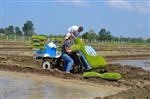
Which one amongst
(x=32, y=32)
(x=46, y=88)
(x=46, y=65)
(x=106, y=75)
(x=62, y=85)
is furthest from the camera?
(x=32, y=32)

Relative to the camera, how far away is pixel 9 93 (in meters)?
10.8

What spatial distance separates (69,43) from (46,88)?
3.68 m

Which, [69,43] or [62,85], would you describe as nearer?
[62,85]

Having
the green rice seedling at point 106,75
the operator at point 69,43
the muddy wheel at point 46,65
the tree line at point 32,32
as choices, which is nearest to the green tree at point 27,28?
the tree line at point 32,32

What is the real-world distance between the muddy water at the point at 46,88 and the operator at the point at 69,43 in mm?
1322

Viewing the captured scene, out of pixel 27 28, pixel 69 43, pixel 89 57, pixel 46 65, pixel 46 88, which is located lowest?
pixel 46 88

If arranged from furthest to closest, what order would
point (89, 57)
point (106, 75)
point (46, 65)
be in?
point (46, 65) < point (89, 57) < point (106, 75)

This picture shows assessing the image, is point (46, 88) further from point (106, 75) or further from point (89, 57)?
point (89, 57)

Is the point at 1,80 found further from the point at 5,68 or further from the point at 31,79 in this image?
the point at 5,68

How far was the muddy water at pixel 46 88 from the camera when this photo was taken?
35.3ft

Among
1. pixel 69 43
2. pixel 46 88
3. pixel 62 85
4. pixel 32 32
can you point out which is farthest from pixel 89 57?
pixel 32 32

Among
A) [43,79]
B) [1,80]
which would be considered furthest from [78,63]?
[1,80]

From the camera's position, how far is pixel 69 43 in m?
15.4

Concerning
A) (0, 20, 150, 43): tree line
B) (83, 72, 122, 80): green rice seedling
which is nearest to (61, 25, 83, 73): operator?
(83, 72, 122, 80): green rice seedling
